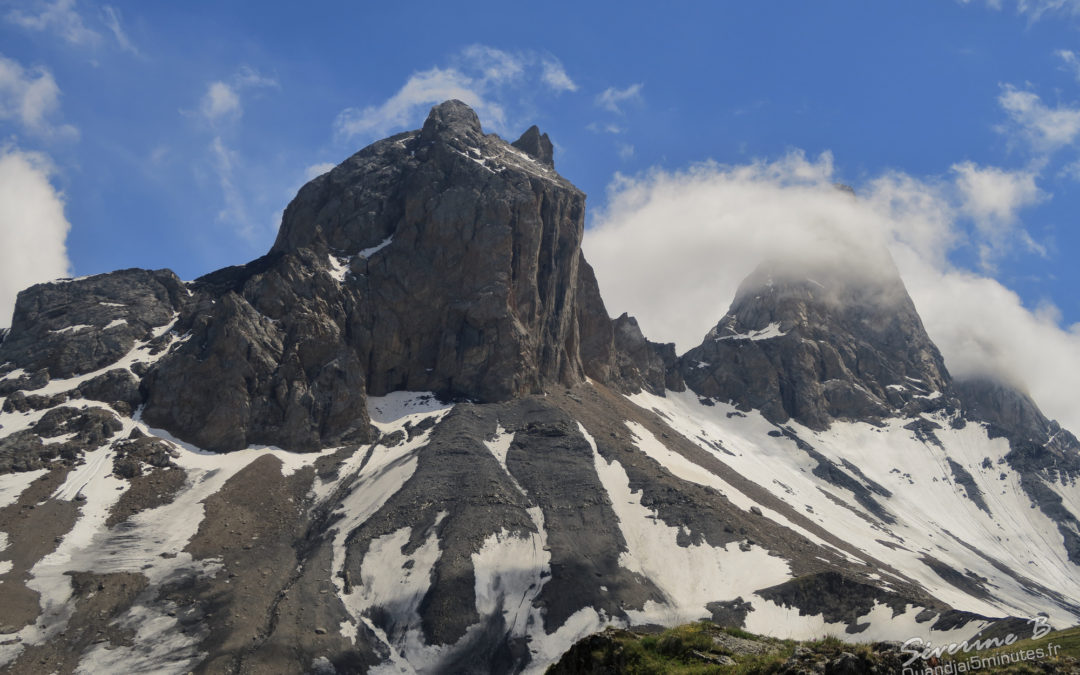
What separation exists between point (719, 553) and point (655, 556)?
806 centimetres

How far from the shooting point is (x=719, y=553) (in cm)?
9519

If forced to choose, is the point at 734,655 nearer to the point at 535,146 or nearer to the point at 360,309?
the point at 360,309

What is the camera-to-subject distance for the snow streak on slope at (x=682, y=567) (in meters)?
83.6

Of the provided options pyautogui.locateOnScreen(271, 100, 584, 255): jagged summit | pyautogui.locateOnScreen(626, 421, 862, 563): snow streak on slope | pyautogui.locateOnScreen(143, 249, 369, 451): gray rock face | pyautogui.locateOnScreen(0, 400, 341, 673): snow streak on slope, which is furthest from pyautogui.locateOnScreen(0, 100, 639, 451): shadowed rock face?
pyautogui.locateOnScreen(626, 421, 862, 563): snow streak on slope

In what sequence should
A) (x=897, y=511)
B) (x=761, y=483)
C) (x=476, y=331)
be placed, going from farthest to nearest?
1. (x=897, y=511)
2. (x=761, y=483)
3. (x=476, y=331)

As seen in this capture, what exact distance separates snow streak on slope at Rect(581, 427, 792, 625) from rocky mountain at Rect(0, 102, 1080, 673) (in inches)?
14.4

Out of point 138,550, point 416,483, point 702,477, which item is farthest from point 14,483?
point 702,477

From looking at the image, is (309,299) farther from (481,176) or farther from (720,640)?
(720,640)

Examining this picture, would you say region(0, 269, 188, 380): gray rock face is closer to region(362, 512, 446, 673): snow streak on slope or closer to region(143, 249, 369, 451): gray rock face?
region(143, 249, 369, 451): gray rock face

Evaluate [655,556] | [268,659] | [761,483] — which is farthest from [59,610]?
[761,483]

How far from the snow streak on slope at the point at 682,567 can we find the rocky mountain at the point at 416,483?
0.37m

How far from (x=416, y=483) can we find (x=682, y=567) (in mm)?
34991

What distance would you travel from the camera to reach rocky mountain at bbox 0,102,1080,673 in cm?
7919

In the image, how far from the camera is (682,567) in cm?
9181
